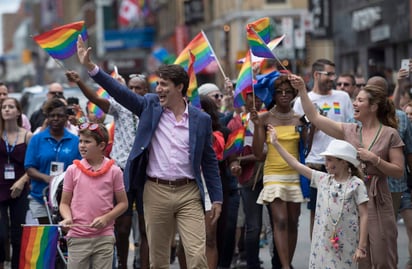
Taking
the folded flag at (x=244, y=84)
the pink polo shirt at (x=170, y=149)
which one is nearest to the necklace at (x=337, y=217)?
the pink polo shirt at (x=170, y=149)

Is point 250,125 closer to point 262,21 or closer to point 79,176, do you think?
point 262,21

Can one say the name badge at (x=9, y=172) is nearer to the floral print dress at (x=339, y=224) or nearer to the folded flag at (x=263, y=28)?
the folded flag at (x=263, y=28)

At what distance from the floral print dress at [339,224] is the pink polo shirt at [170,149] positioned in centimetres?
111

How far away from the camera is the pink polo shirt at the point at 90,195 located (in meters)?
9.02

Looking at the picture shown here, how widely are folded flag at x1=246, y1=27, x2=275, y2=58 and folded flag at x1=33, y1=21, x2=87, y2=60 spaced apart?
1.58 meters

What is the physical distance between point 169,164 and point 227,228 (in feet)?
9.85

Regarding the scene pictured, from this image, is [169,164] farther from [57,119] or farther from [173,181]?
[57,119]

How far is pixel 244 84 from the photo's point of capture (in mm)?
11461

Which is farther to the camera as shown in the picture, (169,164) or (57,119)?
(57,119)

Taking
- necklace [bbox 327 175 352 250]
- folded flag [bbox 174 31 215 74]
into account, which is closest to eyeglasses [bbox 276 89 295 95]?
folded flag [bbox 174 31 215 74]

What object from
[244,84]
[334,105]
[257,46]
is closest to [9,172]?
[244,84]

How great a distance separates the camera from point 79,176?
359 inches

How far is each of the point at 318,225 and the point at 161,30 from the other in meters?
59.7

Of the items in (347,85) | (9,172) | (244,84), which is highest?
(244,84)
